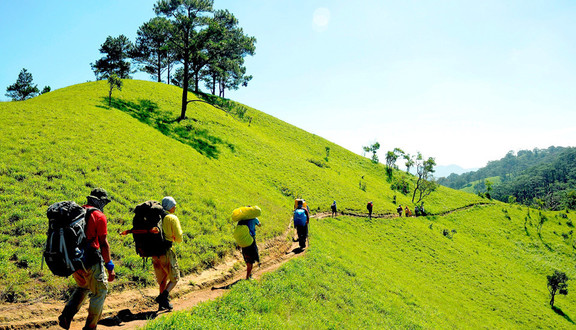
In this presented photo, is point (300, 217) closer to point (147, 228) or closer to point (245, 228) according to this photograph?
point (245, 228)

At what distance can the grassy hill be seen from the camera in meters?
9.83

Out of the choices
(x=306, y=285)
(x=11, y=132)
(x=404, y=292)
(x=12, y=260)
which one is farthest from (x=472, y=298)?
(x=11, y=132)

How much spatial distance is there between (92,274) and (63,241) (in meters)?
1.09

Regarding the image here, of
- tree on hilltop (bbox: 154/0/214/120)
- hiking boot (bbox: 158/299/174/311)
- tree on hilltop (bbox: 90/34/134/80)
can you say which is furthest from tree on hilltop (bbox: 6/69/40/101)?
hiking boot (bbox: 158/299/174/311)

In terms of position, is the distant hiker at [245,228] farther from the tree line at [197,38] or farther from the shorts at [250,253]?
the tree line at [197,38]

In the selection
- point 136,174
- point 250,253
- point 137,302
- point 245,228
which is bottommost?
point 137,302

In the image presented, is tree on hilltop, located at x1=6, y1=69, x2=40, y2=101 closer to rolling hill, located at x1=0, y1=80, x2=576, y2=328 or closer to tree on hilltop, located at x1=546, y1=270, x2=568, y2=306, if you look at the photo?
rolling hill, located at x1=0, y1=80, x2=576, y2=328

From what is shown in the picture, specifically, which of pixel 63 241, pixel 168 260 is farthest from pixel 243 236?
pixel 63 241

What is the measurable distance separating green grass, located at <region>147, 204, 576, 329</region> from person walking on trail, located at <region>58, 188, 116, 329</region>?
140 cm

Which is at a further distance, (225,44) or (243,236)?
(225,44)

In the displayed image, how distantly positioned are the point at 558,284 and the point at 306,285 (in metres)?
39.7

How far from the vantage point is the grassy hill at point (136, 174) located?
9828 millimetres

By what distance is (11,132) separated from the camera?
1772cm

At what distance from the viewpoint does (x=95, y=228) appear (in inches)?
237
